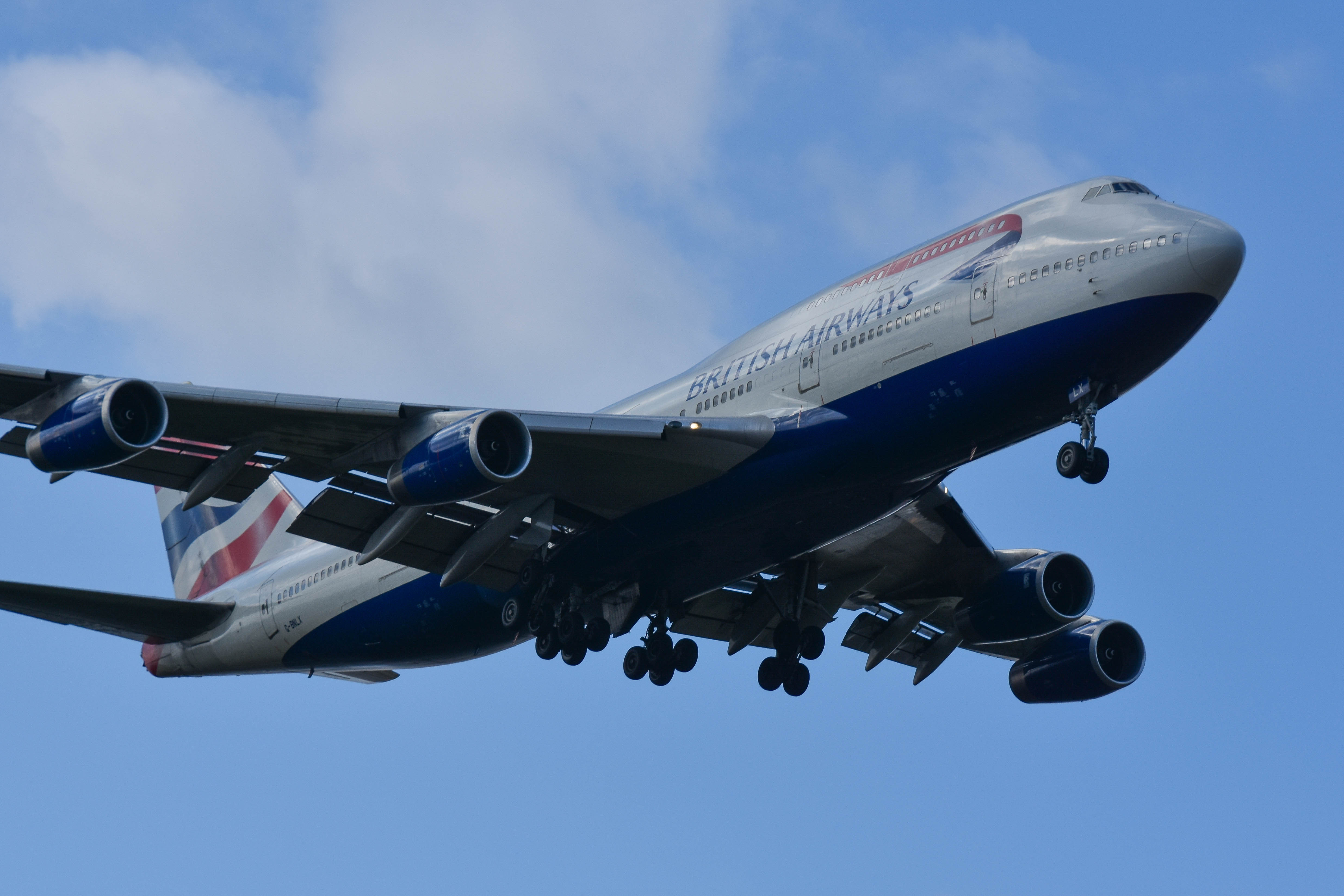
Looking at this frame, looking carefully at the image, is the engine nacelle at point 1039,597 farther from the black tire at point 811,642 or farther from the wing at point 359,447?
the wing at point 359,447

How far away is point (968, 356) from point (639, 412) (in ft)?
25.0

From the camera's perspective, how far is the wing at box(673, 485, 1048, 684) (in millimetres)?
30031

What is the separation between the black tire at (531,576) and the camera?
2752cm

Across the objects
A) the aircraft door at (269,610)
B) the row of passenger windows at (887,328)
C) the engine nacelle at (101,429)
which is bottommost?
the row of passenger windows at (887,328)

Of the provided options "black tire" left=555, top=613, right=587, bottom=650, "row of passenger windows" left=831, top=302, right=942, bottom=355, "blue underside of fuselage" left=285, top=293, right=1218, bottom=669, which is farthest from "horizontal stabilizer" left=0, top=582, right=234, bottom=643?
"row of passenger windows" left=831, top=302, right=942, bottom=355

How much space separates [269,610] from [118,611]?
2.95m

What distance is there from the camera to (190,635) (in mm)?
32562

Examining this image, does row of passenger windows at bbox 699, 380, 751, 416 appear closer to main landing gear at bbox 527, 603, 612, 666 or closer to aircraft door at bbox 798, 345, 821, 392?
aircraft door at bbox 798, 345, 821, 392

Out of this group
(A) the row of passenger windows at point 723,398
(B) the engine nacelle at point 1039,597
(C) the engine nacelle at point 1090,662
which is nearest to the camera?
(A) the row of passenger windows at point 723,398

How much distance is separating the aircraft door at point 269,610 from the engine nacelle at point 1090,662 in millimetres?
15949

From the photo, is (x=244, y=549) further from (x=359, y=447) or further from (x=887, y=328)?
(x=887, y=328)

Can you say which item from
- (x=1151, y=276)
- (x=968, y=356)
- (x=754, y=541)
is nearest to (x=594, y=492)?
(x=754, y=541)

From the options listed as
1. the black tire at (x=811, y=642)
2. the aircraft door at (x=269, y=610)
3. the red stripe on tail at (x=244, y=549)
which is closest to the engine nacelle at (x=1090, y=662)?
the black tire at (x=811, y=642)

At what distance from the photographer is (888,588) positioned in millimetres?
32219
